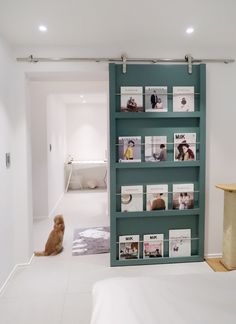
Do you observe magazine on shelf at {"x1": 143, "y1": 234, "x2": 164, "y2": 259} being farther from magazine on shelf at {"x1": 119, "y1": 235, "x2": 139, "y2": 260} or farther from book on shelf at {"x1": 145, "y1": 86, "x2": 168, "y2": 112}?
book on shelf at {"x1": 145, "y1": 86, "x2": 168, "y2": 112}

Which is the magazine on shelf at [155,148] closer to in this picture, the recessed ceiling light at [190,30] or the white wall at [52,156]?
the recessed ceiling light at [190,30]

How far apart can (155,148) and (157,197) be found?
54 centimetres

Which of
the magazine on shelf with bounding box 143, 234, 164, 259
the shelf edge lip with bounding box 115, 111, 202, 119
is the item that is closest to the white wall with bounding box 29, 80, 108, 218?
the shelf edge lip with bounding box 115, 111, 202, 119

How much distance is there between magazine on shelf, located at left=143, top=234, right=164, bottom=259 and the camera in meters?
3.16

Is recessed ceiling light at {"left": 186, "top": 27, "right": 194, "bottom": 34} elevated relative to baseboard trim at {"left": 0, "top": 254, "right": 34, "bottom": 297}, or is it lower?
elevated

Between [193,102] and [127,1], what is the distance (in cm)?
139

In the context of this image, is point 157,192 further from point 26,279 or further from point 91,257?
point 26,279

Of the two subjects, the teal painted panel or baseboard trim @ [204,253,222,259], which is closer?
the teal painted panel

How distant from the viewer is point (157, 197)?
3.13 meters

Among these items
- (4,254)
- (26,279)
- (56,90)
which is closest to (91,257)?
(26,279)

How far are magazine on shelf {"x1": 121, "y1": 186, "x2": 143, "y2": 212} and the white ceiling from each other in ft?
4.73

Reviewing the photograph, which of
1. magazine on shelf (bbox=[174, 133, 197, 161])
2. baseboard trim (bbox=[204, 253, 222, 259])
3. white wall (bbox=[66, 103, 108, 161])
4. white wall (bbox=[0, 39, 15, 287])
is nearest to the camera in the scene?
white wall (bbox=[0, 39, 15, 287])

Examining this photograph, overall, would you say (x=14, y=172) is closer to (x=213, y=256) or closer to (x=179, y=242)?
(x=179, y=242)

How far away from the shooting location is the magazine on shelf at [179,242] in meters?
3.19
